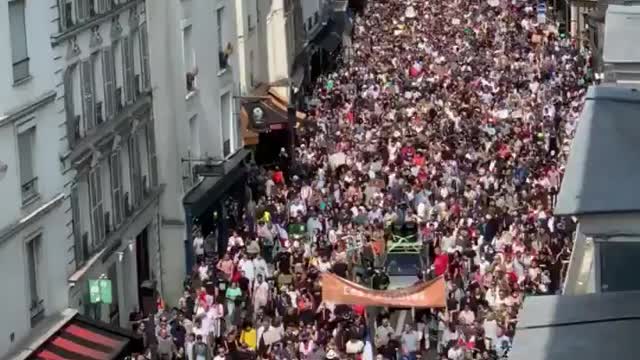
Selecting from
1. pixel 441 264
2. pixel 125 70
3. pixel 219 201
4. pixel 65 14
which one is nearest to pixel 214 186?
pixel 219 201

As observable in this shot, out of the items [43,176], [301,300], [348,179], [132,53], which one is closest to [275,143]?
[348,179]

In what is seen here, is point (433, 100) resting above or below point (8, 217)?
below

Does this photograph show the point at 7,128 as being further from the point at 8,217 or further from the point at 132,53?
the point at 132,53

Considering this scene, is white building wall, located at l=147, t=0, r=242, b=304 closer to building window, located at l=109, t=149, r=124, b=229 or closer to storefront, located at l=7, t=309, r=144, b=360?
building window, located at l=109, t=149, r=124, b=229

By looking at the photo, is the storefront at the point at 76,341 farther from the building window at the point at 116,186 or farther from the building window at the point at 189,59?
the building window at the point at 189,59

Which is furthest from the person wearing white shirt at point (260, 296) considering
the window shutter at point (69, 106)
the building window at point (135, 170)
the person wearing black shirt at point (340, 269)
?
the window shutter at point (69, 106)

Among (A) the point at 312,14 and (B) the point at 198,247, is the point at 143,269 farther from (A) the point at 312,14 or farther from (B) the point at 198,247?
(A) the point at 312,14
